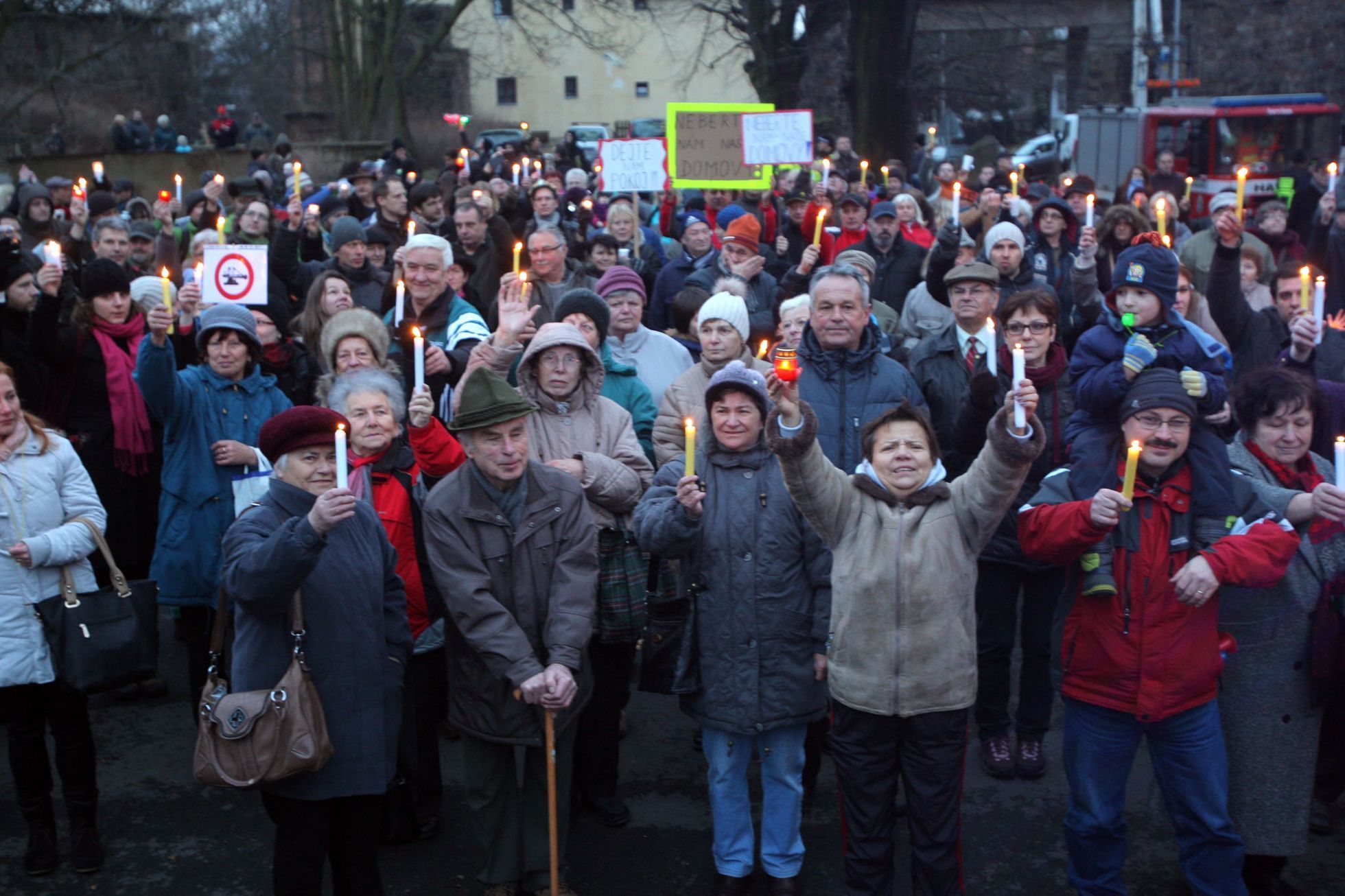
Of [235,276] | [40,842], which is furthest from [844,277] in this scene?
[40,842]

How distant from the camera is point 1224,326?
6562mm

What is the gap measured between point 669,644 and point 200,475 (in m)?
2.18

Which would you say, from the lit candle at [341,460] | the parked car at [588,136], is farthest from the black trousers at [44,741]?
the parked car at [588,136]

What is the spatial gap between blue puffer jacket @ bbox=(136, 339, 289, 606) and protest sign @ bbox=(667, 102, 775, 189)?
5.72 m

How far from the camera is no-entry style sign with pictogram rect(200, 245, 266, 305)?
6441mm

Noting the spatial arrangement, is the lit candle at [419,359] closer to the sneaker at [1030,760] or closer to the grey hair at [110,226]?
the sneaker at [1030,760]

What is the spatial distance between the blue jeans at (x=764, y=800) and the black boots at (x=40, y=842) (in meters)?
2.39

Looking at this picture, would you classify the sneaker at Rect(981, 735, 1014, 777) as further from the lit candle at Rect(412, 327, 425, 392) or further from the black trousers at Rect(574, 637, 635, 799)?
the lit candle at Rect(412, 327, 425, 392)

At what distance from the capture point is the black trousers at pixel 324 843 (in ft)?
13.0

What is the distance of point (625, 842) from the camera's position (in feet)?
16.6

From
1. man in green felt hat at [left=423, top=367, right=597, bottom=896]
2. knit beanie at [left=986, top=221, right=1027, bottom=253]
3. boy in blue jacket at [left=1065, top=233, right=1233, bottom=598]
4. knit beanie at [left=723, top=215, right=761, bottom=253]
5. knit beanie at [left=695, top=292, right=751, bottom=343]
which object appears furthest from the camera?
knit beanie at [left=723, top=215, right=761, bottom=253]

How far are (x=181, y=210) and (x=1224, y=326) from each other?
9393 millimetres

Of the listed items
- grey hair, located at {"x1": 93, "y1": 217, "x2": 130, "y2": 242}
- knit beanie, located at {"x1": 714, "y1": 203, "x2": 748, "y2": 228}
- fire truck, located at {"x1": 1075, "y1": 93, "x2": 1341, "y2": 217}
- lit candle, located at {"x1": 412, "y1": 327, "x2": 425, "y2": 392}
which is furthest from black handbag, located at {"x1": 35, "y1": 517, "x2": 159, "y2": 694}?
fire truck, located at {"x1": 1075, "y1": 93, "x2": 1341, "y2": 217}

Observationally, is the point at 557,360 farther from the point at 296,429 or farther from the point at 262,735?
the point at 262,735
